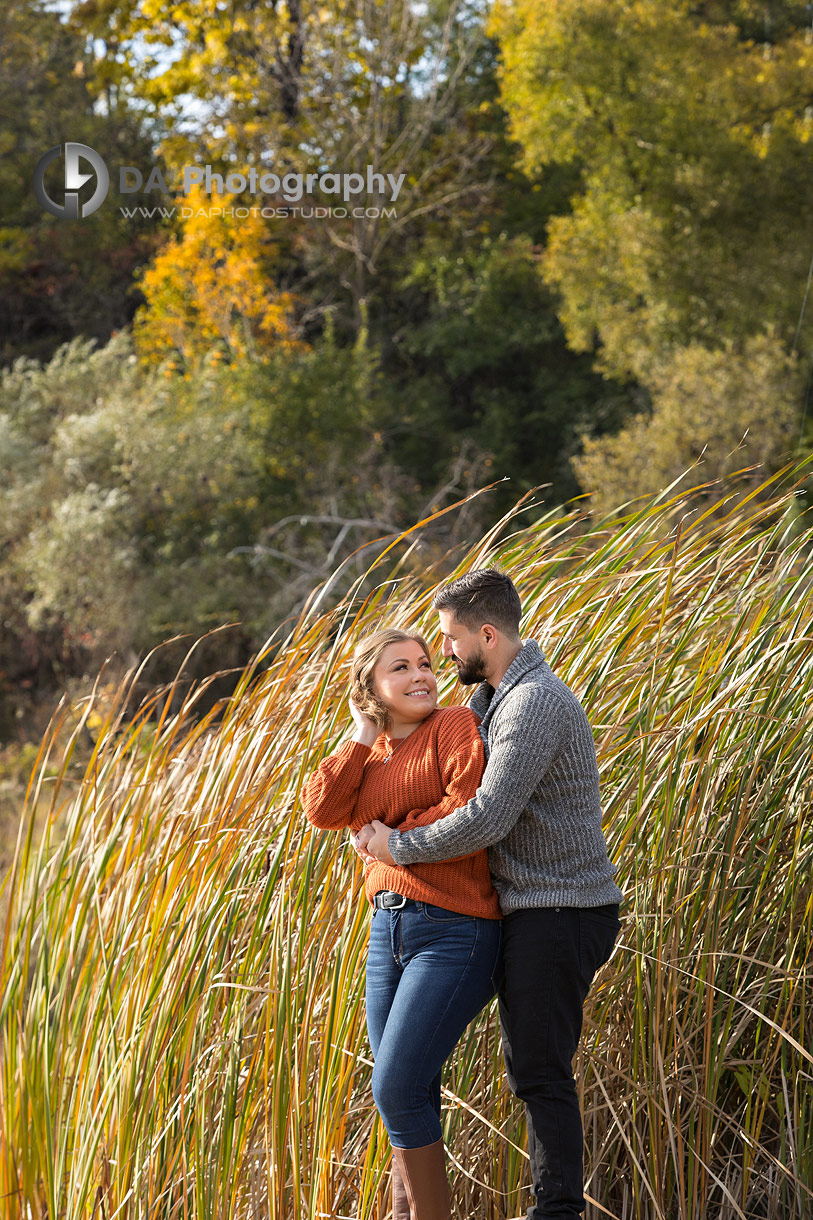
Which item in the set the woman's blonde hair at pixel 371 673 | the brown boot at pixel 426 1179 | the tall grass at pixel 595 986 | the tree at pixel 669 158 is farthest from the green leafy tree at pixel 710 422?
the brown boot at pixel 426 1179

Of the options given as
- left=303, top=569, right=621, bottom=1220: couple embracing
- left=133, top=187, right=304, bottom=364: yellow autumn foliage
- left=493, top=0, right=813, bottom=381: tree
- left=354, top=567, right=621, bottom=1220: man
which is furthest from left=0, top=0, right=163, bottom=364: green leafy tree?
left=354, top=567, right=621, bottom=1220: man

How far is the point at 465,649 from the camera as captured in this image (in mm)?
1535

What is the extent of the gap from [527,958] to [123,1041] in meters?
0.92

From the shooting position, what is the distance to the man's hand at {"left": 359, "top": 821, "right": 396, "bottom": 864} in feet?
4.90

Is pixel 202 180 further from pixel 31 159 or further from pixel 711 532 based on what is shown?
pixel 711 532

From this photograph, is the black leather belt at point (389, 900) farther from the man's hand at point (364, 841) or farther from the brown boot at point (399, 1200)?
the brown boot at point (399, 1200)

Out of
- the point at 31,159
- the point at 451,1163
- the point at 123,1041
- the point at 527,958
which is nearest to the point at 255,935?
the point at 123,1041

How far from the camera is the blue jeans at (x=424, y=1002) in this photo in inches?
56.6

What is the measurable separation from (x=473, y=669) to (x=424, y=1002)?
45 cm

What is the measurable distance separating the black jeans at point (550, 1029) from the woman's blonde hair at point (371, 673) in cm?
35

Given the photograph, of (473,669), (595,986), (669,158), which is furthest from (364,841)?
(669,158)

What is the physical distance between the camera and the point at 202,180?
38.5ft

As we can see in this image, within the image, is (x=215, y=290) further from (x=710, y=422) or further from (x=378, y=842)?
(x=378, y=842)

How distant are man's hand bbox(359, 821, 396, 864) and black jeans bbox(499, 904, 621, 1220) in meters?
0.20
